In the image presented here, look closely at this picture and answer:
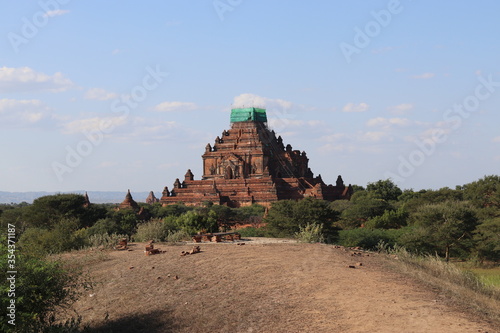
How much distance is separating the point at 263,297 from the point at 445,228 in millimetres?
23872

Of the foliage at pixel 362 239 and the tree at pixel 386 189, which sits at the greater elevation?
the tree at pixel 386 189

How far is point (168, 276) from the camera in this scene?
47.3ft

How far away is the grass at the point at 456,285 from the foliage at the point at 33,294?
7725mm

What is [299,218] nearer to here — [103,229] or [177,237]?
[103,229]

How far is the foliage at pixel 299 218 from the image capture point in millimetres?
30155

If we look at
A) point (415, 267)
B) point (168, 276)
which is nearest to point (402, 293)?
point (415, 267)

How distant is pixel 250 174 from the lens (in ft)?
254

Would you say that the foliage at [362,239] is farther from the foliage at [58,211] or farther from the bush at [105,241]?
the foliage at [58,211]

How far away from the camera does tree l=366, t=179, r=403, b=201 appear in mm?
80988

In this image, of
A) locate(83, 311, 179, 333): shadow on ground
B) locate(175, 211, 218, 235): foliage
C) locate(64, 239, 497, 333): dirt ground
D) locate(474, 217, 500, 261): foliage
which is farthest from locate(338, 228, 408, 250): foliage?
locate(83, 311, 179, 333): shadow on ground

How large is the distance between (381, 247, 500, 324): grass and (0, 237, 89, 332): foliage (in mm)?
7725

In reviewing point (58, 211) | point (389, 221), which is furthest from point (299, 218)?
point (389, 221)

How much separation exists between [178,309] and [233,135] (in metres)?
72.2

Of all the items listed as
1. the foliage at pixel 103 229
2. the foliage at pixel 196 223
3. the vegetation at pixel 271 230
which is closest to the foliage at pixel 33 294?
the vegetation at pixel 271 230
